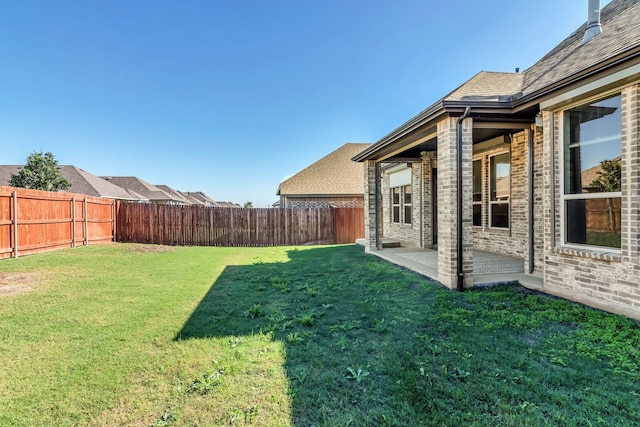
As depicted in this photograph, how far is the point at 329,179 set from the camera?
67.7 ft

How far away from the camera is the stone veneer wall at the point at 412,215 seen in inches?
411

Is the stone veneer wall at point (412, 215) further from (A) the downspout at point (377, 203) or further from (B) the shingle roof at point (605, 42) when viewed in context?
(B) the shingle roof at point (605, 42)

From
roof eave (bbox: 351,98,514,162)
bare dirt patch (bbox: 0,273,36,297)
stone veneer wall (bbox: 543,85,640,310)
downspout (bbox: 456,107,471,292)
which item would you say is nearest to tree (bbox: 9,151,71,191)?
bare dirt patch (bbox: 0,273,36,297)

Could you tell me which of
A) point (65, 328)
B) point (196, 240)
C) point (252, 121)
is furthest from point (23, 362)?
point (252, 121)

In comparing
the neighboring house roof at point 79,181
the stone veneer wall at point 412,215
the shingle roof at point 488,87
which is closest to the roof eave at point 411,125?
the shingle roof at point 488,87

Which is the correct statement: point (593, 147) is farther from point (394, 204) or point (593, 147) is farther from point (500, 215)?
point (394, 204)

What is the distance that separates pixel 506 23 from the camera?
10.2 m

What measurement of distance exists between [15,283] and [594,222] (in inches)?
401

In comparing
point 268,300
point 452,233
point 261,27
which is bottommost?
point 268,300

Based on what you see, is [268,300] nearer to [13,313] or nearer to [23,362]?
[23,362]

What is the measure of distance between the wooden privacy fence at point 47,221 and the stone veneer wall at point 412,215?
40.4 feet

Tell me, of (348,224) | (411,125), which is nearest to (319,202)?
(348,224)

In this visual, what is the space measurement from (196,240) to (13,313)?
10033 mm

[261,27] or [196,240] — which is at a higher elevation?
[261,27]
